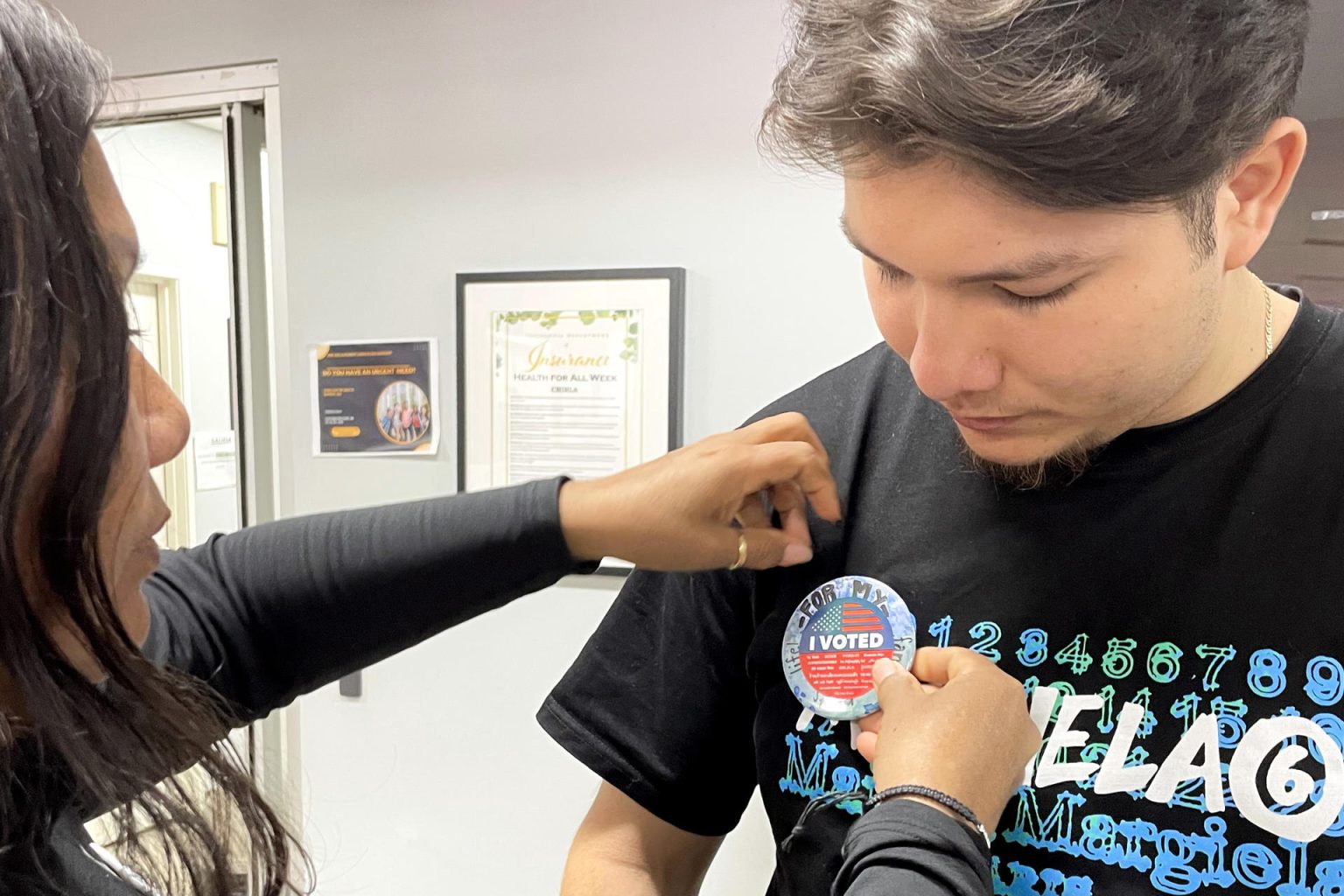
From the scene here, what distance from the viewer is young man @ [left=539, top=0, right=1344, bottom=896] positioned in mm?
552

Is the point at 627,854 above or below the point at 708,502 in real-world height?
below

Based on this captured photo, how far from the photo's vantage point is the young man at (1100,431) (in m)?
0.55

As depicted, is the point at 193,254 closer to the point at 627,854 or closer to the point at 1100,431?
the point at 627,854

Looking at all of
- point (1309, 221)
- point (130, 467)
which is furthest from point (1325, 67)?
point (130, 467)

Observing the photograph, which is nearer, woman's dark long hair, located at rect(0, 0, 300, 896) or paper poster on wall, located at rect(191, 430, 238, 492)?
woman's dark long hair, located at rect(0, 0, 300, 896)

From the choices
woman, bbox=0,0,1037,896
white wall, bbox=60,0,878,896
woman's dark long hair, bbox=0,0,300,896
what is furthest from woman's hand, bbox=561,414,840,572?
white wall, bbox=60,0,878,896

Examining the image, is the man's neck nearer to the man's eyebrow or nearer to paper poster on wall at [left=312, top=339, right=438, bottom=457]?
the man's eyebrow

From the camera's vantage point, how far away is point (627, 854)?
86 cm

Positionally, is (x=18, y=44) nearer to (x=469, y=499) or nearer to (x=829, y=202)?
(x=469, y=499)

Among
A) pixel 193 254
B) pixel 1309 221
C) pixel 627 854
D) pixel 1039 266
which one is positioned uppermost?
pixel 193 254

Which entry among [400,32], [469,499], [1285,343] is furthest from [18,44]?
[400,32]

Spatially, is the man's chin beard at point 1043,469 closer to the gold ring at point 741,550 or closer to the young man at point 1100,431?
the young man at point 1100,431

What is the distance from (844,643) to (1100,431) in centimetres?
26

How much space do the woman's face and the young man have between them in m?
0.44
